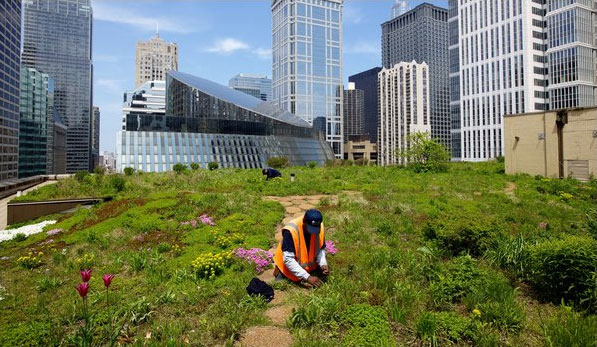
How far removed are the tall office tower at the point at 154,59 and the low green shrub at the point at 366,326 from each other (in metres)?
205

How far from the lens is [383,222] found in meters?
10.1

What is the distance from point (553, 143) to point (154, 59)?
20735 centimetres

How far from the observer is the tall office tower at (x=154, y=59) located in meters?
188

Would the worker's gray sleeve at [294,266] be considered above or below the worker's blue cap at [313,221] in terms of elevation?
below

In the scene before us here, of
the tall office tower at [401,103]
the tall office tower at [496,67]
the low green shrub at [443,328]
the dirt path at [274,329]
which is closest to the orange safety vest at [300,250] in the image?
the dirt path at [274,329]

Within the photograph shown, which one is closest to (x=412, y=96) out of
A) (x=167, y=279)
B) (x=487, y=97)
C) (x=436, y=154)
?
(x=487, y=97)

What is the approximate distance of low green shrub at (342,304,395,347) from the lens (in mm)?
4258

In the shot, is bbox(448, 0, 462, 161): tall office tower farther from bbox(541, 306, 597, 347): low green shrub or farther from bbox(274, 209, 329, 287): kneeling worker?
bbox(541, 306, 597, 347): low green shrub

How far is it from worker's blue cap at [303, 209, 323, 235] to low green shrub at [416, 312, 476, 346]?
7.16 ft

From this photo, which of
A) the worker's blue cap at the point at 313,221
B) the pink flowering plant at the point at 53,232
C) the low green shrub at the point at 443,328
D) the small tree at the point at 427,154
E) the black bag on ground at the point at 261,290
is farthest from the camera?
the small tree at the point at 427,154

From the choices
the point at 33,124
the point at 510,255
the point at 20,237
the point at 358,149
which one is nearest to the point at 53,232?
the point at 20,237

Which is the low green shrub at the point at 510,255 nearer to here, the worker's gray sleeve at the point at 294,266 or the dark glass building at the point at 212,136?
the worker's gray sleeve at the point at 294,266

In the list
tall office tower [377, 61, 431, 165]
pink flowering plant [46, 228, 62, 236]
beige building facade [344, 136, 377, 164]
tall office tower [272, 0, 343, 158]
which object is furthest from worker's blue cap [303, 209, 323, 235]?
tall office tower [272, 0, 343, 158]

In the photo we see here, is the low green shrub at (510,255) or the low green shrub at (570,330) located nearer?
the low green shrub at (570,330)
